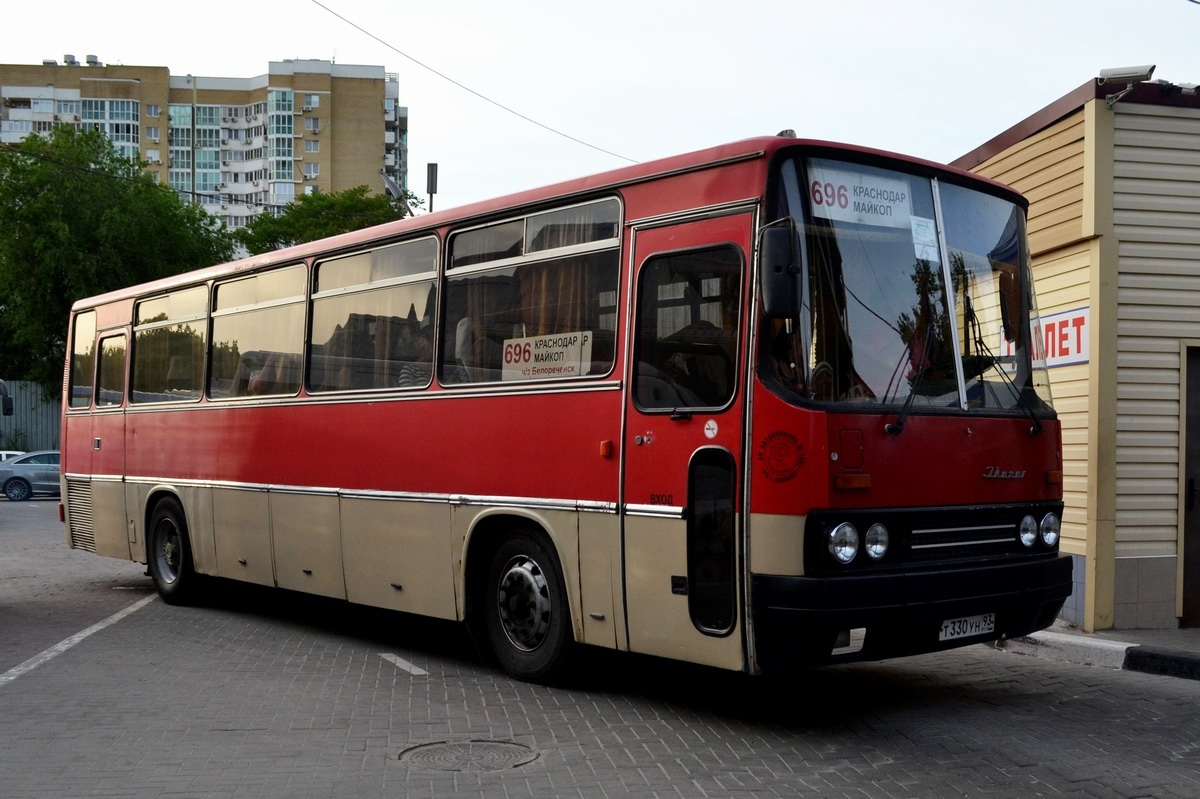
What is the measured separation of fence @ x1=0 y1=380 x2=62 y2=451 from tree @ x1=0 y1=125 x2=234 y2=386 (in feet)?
2.45

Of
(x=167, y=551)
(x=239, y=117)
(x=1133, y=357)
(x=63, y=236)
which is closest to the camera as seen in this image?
(x=1133, y=357)

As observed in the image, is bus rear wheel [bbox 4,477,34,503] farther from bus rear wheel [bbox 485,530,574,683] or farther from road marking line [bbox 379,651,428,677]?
bus rear wheel [bbox 485,530,574,683]

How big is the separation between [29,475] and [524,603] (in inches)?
1344

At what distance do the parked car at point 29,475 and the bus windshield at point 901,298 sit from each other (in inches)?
1407

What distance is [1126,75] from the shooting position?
10.4 metres

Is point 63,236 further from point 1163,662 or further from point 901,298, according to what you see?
point 901,298

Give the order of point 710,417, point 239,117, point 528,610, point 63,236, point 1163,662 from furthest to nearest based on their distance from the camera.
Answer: point 239,117 < point 63,236 < point 1163,662 < point 528,610 < point 710,417

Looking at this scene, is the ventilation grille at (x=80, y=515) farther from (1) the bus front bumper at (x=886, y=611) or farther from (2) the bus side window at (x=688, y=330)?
(1) the bus front bumper at (x=886, y=611)

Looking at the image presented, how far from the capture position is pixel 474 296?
346 inches

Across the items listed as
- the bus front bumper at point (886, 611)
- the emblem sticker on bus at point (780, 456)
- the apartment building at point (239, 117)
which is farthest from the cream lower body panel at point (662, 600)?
the apartment building at point (239, 117)

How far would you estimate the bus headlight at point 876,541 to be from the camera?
6484 millimetres

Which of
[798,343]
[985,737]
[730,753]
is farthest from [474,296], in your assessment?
[985,737]

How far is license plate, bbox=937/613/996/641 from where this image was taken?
6895 mm

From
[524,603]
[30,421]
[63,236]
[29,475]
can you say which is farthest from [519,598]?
[30,421]
